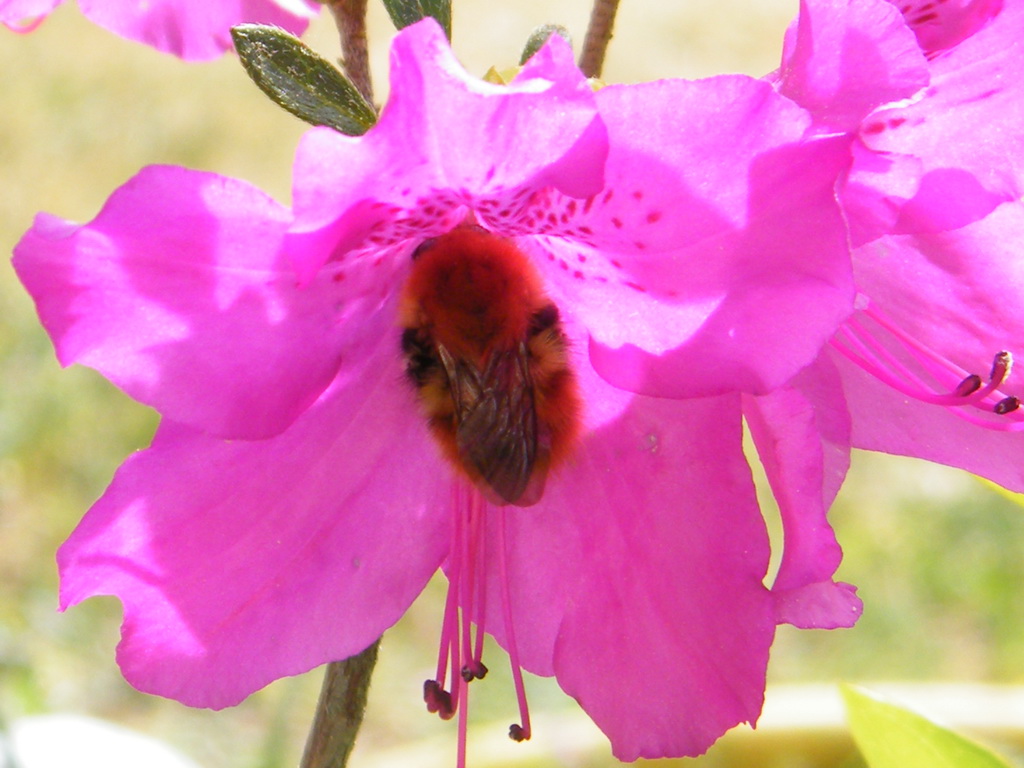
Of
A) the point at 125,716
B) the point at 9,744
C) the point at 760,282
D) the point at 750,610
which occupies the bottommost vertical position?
the point at 125,716

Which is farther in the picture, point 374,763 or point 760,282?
point 374,763

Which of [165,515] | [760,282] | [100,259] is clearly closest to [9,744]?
[165,515]

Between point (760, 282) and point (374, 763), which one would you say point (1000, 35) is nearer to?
point (760, 282)

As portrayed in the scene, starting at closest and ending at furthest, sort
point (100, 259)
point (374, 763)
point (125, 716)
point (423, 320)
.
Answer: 1. point (100, 259)
2. point (423, 320)
3. point (374, 763)
4. point (125, 716)

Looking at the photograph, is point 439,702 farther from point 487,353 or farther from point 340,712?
point 487,353

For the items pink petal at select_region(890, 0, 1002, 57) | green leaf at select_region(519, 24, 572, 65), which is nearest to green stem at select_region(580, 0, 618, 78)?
green leaf at select_region(519, 24, 572, 65)

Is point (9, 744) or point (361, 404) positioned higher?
point (361, 404)
